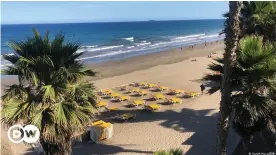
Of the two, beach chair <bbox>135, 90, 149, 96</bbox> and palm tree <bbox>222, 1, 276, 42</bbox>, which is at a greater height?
palm tree <bbox>222, 1, 276, 42</bbox>

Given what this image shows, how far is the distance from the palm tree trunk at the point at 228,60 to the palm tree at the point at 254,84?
0.45 m

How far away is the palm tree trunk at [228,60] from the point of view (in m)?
6.11

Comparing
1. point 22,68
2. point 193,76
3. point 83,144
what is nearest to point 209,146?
point 83,144

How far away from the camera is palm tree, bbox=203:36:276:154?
Result: 24.0 ft

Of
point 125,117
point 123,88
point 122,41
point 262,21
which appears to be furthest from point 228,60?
point 122,41

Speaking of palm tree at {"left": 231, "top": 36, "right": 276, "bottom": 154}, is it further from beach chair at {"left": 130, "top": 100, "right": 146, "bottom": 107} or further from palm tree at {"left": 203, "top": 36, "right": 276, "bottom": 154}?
beach chair at {"left": 130, "top": 100, "right": 146, "bottom": 107}

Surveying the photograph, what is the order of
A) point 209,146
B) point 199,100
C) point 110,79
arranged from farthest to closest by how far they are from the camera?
point 110,79 → point 199,100 → point 209,146

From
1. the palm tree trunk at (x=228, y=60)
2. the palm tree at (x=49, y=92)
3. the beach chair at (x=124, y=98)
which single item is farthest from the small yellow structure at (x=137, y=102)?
the palm tree trunk at (x=228, y=60)

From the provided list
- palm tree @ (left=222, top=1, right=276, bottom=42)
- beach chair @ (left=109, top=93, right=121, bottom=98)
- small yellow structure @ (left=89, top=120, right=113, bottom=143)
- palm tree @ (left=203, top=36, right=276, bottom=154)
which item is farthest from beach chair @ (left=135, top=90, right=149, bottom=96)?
palm tree @ (left=203, top=36, right=276, bottom=154)

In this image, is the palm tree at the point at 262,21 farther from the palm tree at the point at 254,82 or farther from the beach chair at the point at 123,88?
the beach chair at the point at 123,88

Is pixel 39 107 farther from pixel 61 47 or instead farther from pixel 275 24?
pixel 275 24

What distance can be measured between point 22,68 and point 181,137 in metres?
8.16

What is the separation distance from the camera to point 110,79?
88.8 feet

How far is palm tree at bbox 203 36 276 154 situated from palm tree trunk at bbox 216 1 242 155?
0.45 m
